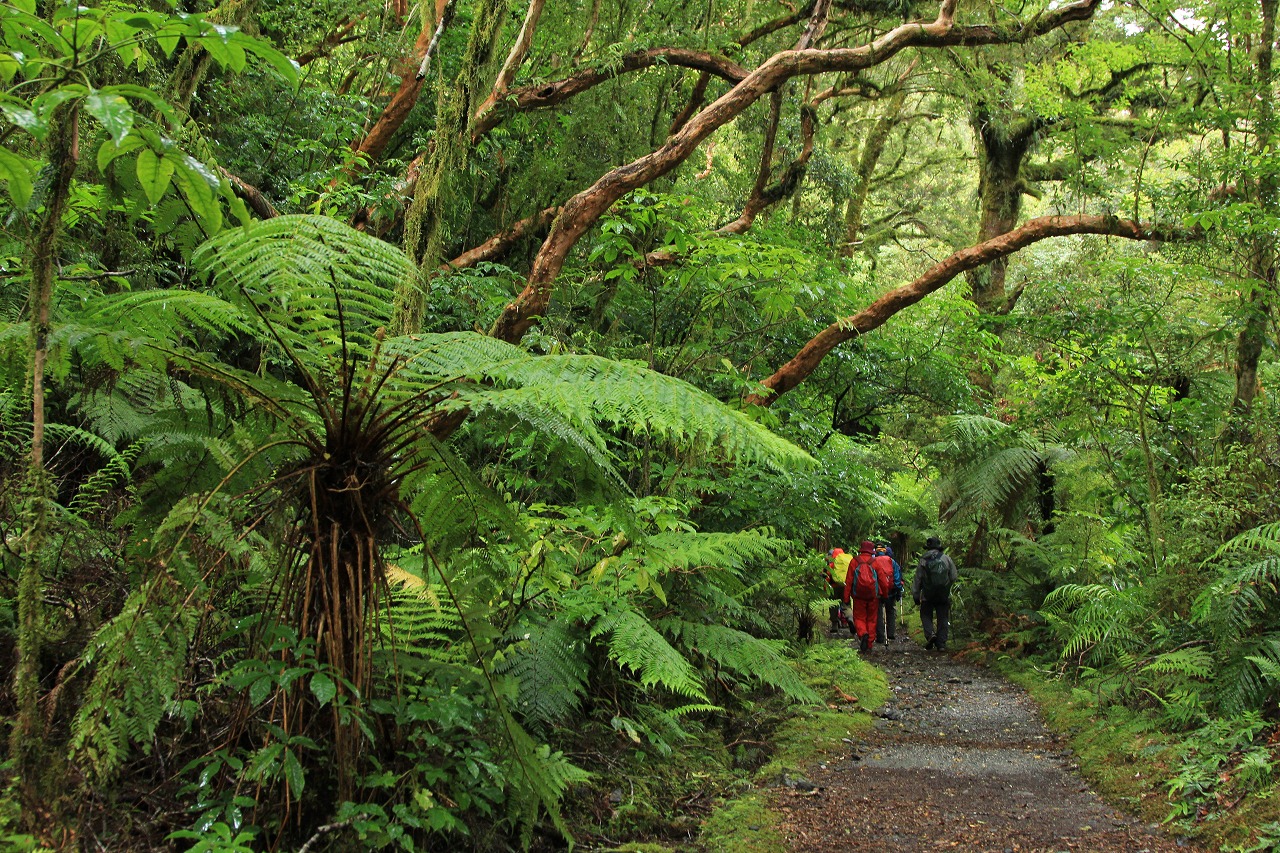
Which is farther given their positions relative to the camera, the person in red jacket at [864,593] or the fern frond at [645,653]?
the person in red jacket at [864,593]

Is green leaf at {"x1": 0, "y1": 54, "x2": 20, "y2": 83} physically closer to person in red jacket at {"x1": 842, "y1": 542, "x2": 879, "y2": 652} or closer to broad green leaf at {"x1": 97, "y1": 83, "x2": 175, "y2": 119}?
broad green leaf at {"x1": 97, "y1": 83, "x2": 175, "y2": 119}

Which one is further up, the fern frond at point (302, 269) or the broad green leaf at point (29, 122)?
the broad green leaf at point (29, 122)

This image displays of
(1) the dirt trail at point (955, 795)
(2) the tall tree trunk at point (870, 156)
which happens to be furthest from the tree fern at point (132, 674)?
(2) the tall tree trunk at point (870, 156)

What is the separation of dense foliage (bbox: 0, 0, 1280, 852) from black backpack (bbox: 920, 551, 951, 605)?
739 mm

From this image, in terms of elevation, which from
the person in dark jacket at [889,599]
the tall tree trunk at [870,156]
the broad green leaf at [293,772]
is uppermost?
the tall tree trunk at [870,156]

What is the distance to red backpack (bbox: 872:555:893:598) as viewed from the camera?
413 inches

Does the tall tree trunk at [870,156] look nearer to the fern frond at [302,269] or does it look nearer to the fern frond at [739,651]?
the fern frond at [739,651]

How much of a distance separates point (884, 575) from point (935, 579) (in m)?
0.69

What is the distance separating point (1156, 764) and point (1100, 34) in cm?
1280

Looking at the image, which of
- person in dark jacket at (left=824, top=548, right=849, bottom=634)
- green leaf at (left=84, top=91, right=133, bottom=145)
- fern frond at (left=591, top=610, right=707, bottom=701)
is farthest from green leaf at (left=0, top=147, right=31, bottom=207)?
person in dark jacket at (left=824, top=548, right=849, bottom=634)

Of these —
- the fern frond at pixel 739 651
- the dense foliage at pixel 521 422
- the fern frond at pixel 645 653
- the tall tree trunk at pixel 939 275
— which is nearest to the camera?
the dense foliage at pixel 521 422

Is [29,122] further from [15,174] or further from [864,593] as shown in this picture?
[864,593]

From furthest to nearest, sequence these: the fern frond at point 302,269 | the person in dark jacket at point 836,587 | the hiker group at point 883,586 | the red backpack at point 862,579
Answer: the hiker group at point 883,586 < the red backpack at point 862,579 < the person in dark jacket at point 836,587 < the fern frond at point 302,269

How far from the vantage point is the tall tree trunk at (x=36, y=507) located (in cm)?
190
